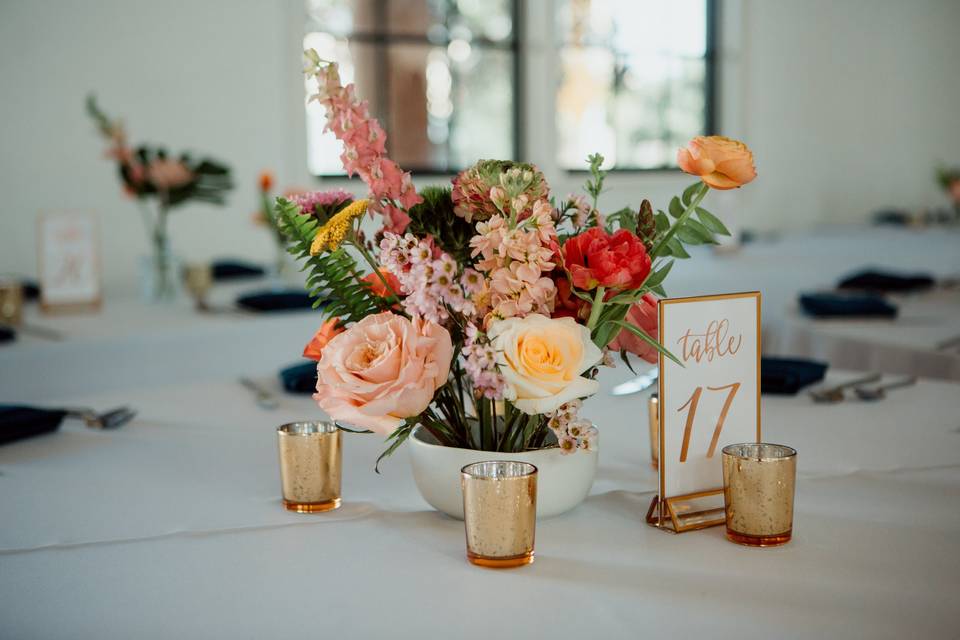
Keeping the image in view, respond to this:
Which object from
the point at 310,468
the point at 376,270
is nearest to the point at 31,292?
the point at 310,468

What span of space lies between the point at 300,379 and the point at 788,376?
0.76 meters

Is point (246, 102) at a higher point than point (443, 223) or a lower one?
higher

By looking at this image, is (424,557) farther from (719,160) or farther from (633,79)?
(633,79)

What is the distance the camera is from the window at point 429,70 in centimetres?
500

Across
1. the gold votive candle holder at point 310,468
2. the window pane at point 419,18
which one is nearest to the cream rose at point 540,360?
the gold votive candle holder at point 310,468

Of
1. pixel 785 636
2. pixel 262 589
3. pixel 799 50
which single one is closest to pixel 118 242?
pixel 262 589

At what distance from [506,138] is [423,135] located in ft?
1.74

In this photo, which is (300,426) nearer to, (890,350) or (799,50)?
(890,350)

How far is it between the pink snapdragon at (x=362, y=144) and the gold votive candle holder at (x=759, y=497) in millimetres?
369

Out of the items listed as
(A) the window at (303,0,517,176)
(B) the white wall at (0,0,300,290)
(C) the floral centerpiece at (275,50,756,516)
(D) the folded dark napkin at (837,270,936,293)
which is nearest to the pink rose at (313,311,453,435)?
(C) the floral centerpiece at (275,50,756,516)

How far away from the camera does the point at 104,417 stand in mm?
1358

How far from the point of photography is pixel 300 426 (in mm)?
1001

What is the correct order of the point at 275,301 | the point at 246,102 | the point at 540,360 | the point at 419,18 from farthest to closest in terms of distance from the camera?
the point at 419,18 → the point at 246,102 → the point at 275,301 → the point at 540,360

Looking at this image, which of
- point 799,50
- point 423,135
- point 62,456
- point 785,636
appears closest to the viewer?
point 785,636
